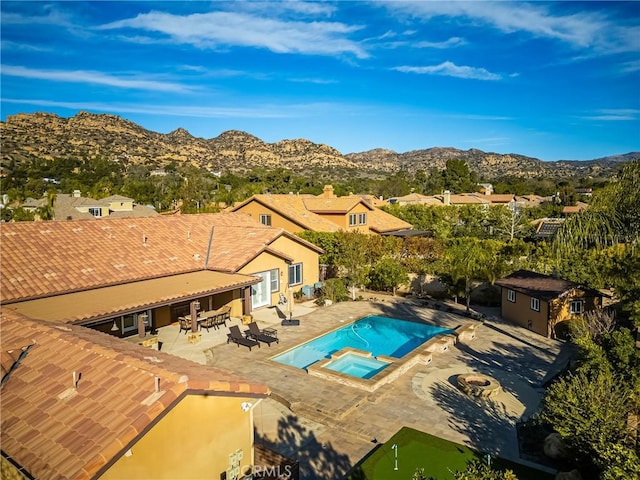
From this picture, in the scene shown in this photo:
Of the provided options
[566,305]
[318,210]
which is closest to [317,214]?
[318,210]

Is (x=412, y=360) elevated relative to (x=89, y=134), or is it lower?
lower

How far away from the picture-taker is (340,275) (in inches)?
1460

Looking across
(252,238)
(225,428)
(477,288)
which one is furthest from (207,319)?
(477,288)

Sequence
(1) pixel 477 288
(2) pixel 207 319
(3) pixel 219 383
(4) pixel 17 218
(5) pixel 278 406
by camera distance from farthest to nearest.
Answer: (4) pixel 17 218 → (1) pixel 477 288 → (2) pixel 207 319 → (5) pixel 278 406 → (3) pixel 219 383

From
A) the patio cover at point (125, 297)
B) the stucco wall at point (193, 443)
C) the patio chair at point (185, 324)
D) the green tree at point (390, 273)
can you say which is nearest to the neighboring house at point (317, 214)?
the green tree at point (390, 273)

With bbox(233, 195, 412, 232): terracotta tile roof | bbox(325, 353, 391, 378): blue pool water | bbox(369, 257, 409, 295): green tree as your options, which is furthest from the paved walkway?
bbox(233, 195, 412, 232): terracotta tile roof

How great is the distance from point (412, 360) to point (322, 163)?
171826 mm

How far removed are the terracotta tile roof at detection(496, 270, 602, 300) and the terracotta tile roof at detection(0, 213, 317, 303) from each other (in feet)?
52.3

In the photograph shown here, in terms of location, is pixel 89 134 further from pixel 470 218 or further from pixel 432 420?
pixel 432 420

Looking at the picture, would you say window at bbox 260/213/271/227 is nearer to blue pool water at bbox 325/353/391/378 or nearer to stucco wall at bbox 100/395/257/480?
blue pool water at bbox 325/353/391/378

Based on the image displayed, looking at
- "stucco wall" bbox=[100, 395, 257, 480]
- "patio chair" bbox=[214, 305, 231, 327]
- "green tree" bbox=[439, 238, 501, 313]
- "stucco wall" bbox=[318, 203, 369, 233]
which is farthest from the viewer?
"stucco wall" bbox=[318, 203, 369, 233]

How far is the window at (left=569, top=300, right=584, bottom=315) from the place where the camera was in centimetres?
2538

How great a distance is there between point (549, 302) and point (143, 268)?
2277 cm

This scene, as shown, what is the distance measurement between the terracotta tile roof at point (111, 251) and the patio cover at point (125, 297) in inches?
30.7
